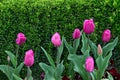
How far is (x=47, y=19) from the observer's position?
13.8 feet

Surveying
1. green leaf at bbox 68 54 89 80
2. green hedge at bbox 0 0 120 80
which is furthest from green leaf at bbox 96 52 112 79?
green hedge at bbox 0 0 120 80

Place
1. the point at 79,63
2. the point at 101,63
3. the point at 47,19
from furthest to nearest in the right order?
the point at 47,19 → the point at 79,63 → the point at 101,63

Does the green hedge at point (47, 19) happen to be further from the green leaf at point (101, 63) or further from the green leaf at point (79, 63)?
the green leaf at point (101, 63)

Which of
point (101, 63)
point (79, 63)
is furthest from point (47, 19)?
point (101, 63)

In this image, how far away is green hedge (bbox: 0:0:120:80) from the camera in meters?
4.18

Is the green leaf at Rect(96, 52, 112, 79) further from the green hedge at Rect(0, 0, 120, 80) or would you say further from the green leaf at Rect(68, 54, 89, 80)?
the green hedge at Rect(0, 0, 120, 80)

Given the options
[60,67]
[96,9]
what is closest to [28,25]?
[96,9]

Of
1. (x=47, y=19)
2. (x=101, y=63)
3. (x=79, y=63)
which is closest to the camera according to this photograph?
(x=101, y=63)

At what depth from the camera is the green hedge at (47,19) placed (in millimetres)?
4184

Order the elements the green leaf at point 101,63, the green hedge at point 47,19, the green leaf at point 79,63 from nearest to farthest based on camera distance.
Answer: the green leaf at point 101,63, the green leaf at point 79,63, the green hedge at point 47,19

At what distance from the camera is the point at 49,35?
14.1 ft

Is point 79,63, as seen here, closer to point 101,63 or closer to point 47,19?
point 101,63

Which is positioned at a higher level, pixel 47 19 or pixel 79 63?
pixel 47 19

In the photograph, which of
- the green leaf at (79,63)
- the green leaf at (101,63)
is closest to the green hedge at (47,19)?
the green leaf at (79,63)
